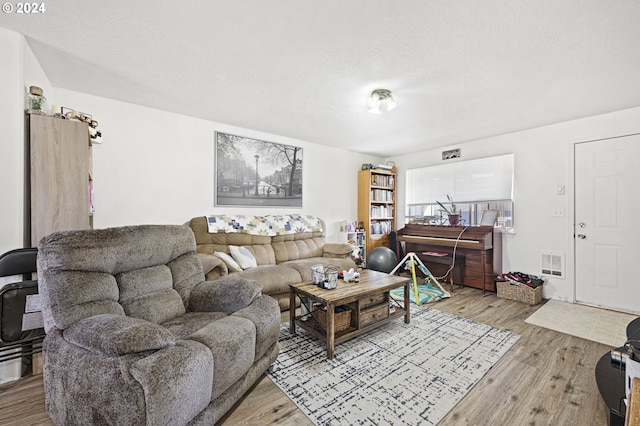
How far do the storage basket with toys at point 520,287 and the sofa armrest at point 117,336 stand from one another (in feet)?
13.1

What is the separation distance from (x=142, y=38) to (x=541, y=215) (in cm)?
488

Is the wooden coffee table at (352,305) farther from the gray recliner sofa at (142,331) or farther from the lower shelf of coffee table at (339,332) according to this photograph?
the gray recliner sofa at (142,331)

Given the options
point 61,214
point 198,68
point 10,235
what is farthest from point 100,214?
point 198,68

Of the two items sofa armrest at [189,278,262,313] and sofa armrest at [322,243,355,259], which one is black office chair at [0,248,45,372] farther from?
sofa armrest at [322,243,355,259]

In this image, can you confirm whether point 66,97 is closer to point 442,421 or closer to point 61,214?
point 61,214

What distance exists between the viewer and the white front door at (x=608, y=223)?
3059 millimetres

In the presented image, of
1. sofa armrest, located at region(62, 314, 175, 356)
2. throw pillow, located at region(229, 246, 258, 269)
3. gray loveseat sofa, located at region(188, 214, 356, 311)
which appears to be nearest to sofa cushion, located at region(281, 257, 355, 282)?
gray loveseat sofa, located at region(188, 214, 356, 311)

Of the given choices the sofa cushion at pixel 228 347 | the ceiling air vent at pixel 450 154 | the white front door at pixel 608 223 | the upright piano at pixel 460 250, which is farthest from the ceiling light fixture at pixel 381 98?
the white front door at pixel 608 223

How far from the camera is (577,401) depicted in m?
1.63

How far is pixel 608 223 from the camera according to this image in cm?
321

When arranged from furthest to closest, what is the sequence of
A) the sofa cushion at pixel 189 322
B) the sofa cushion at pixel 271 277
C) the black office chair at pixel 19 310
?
the sofa cushion at pixel 271 277, the black office chair at pixel 19 310, the sofa cushion at pixel 189 322

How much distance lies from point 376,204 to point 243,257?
10.3 ft

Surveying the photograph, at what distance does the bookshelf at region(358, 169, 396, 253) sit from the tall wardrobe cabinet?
13.2 feet

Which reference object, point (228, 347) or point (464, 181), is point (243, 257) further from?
point (464, 181)
